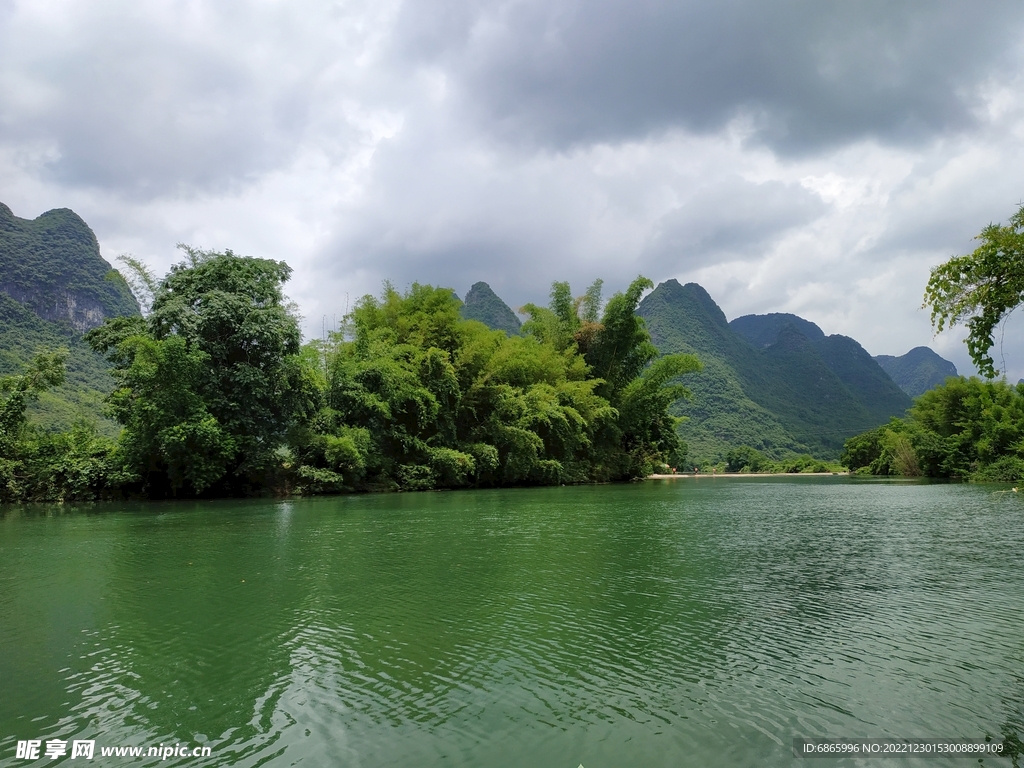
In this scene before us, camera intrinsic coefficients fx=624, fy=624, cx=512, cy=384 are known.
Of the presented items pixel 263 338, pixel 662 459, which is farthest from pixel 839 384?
pixel 263 338

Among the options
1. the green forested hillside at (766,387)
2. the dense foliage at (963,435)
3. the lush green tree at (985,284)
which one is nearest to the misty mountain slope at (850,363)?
the green forested hillside at (766,387)

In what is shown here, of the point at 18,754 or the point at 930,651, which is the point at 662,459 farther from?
the point at 18,754

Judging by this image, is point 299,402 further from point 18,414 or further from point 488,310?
point 488,310

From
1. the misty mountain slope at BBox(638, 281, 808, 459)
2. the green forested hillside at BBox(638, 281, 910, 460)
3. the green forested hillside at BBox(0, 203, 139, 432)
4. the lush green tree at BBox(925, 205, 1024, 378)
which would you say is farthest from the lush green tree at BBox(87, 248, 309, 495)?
the green forested hillside at BBox(638, 281, 910, 460)

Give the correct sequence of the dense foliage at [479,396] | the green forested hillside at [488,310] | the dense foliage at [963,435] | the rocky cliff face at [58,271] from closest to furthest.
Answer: the dense foliage at [479,396] < the dense foliage at [963,435] < the rocky cliff face at [58,271] < the green forested hillside at [488,310]

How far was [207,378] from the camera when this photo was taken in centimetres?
2159

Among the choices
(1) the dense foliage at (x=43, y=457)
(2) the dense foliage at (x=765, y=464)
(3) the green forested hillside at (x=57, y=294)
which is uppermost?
(3) the green forested hillside at (x=57, y=294)

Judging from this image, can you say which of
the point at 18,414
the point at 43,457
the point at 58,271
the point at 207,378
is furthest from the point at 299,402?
the point at 58,271

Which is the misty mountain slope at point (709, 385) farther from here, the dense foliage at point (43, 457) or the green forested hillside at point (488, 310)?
the dense foliage at point (43, 457)

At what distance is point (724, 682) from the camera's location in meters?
4.75

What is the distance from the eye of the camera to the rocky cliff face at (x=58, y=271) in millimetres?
61219

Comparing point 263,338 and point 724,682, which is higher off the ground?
point 263,338

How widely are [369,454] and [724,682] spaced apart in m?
22.3

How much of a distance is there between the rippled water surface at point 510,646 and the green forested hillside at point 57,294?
39.5 meters
